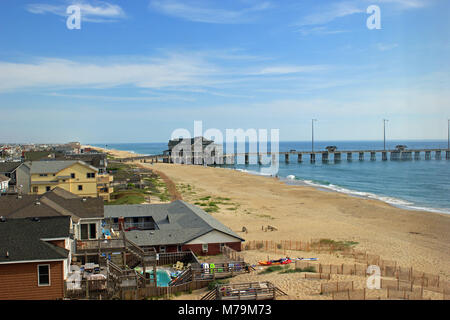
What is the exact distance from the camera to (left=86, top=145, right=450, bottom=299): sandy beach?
30172 millimetres

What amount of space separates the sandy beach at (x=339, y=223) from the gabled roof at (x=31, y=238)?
1004 centimetres

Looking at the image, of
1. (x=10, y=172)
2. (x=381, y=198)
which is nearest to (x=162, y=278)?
(x=10, y=172)

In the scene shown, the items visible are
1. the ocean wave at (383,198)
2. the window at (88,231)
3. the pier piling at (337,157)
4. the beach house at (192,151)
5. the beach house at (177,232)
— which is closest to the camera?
the window at (88,231)

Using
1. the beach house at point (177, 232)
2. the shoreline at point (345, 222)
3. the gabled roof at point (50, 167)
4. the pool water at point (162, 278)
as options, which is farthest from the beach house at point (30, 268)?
the gabled roof at point (50, 167)

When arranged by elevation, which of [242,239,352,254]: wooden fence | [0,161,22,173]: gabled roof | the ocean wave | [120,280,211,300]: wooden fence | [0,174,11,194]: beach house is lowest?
the ocean wave

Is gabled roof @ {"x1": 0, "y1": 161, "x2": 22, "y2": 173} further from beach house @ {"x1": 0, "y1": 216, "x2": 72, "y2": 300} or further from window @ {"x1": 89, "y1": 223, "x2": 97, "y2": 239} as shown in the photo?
beach house @ {"x1": 0, "y1": 216, "x2": 72, "y2": 300}

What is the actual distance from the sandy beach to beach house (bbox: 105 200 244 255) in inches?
96.7

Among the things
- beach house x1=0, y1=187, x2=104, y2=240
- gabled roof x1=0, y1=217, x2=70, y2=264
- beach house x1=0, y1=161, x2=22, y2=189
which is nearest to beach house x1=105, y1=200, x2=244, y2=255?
beach house x1=0, y1=187, x2=104, y2=240

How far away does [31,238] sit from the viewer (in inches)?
713

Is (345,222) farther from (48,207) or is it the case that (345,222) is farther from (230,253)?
(48,207)

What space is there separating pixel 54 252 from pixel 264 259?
46.5 ft

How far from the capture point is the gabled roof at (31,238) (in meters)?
16.7

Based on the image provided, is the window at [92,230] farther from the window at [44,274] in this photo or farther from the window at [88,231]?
the window at [44,274]

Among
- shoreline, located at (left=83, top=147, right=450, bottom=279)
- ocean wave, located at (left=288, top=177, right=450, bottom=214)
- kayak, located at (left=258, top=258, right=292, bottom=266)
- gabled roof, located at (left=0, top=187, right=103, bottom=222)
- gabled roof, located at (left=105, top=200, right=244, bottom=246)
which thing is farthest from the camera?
ocean wave, located at (left=288, top=177, right=450, bottom=214)
